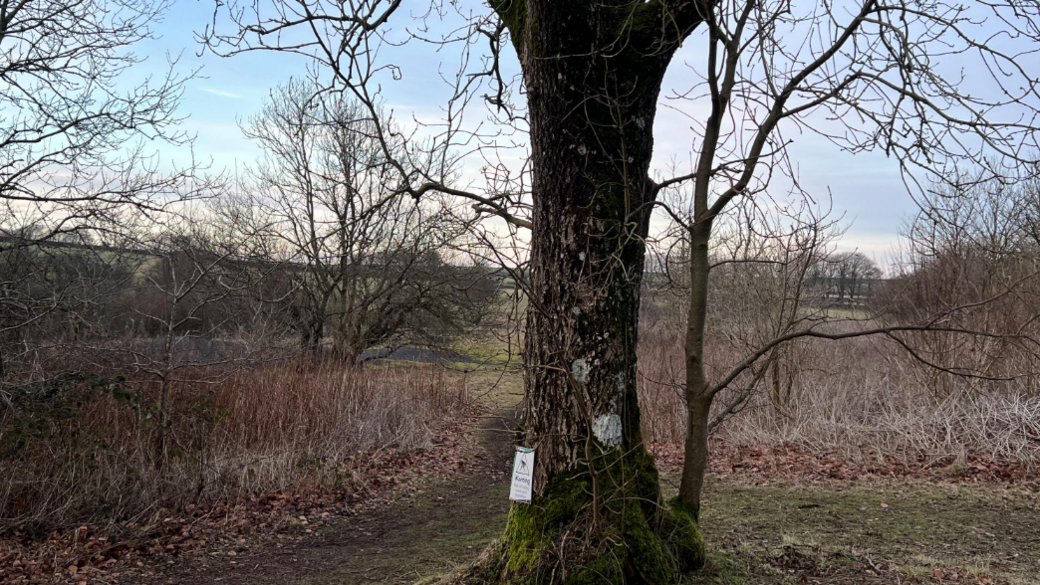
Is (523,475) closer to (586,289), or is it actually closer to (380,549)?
(586,289)

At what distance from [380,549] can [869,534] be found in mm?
4082

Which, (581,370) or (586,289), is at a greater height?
(586,289)

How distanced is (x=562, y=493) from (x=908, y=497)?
16.4 ft

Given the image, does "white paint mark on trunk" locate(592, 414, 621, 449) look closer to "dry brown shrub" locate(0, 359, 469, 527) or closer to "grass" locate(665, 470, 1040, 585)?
"grass" locate(665, 470, 1040, 585)

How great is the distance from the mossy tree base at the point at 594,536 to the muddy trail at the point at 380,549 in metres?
0.91

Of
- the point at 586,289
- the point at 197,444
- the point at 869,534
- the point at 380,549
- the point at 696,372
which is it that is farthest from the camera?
the point at 197,444

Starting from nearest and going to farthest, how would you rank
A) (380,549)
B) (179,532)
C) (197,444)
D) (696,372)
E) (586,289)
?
(586,289) < (696,372) < (380,549) < (179,532) < (197,444)

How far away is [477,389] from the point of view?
13.1 meters

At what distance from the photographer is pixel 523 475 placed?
3393 mm

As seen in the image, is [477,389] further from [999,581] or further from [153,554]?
[999,581]

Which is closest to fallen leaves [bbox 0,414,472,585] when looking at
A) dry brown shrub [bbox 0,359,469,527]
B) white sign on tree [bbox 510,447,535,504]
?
dry brown shrub [bbox 0,359,469,527]

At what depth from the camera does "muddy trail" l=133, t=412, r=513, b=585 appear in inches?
199

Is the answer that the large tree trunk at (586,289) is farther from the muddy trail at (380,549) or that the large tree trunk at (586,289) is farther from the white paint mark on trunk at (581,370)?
the muddy trail at (380,549)

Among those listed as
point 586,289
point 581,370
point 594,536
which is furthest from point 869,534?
point 586,289
